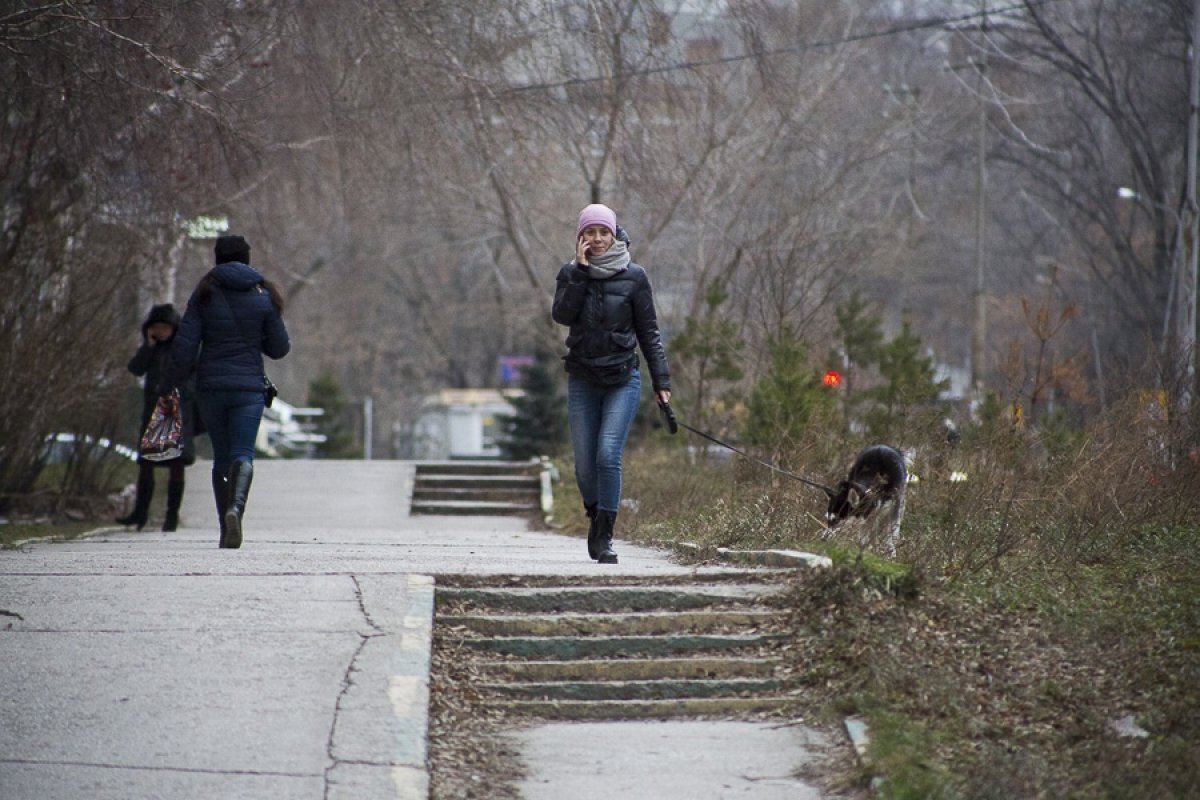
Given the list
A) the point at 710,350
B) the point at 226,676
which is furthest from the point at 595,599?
the point at 710,350

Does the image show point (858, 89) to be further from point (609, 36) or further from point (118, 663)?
point (118, 663)

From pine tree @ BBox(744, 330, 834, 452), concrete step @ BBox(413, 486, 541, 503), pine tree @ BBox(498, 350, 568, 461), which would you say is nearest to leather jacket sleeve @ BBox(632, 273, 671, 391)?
pine tree @ BBox(744, 330, 834, 452)

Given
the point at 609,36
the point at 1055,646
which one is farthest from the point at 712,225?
the point at 1055,646

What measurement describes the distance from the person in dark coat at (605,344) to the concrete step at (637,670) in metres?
2.01

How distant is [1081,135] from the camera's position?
Answer: 140ft

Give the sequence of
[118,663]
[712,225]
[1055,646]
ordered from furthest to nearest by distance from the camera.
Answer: [712,225]
[1055,646]
[118,663]

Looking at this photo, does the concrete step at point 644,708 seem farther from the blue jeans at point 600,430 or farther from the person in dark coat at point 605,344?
the blue jeans at point 600,430

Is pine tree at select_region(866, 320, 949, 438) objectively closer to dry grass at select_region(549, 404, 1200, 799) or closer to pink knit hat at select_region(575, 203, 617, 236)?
dry grass at select_region(549, 404, 1200, 799)

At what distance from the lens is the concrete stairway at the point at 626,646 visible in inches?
292

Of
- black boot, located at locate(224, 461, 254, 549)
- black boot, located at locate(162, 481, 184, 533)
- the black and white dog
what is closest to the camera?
the black and white dog

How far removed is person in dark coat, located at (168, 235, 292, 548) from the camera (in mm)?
10781

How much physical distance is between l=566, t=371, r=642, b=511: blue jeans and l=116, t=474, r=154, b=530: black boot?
6.56 metres

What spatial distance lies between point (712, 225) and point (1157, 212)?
1523 centimetres

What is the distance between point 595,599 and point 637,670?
0.65 metres
